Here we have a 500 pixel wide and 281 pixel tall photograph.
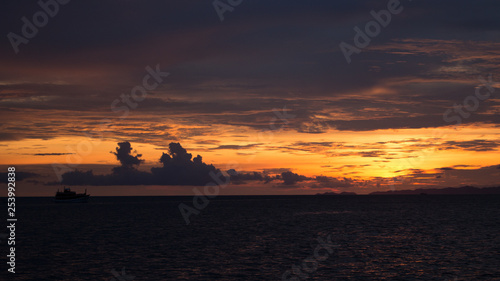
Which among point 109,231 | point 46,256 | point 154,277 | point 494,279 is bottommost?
point 494,279

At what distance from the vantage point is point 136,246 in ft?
229

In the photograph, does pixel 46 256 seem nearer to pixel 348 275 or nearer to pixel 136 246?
pixel 136 246

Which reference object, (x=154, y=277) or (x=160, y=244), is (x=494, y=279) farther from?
(x=160, y=244)

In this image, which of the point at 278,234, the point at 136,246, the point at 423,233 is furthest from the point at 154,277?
the point at 423,233

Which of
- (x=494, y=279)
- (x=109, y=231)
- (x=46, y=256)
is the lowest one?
(x=494, y=279)

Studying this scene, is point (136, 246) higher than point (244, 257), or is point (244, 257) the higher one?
point (136, 246)

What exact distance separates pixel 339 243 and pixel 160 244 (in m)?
26.9

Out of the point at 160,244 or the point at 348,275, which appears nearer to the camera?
the point at 348,275

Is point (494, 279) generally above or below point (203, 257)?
below

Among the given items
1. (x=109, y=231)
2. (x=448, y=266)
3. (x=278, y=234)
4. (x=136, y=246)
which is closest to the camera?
(x=448, y=266)

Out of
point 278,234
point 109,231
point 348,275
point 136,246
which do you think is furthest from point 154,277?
point 109,231

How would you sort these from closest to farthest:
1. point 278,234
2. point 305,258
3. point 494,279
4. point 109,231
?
point 494,279 → point 305,258 → point 278,234 → point 109,231

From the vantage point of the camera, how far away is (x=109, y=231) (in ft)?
312

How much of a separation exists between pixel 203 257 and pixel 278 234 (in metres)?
29.2
